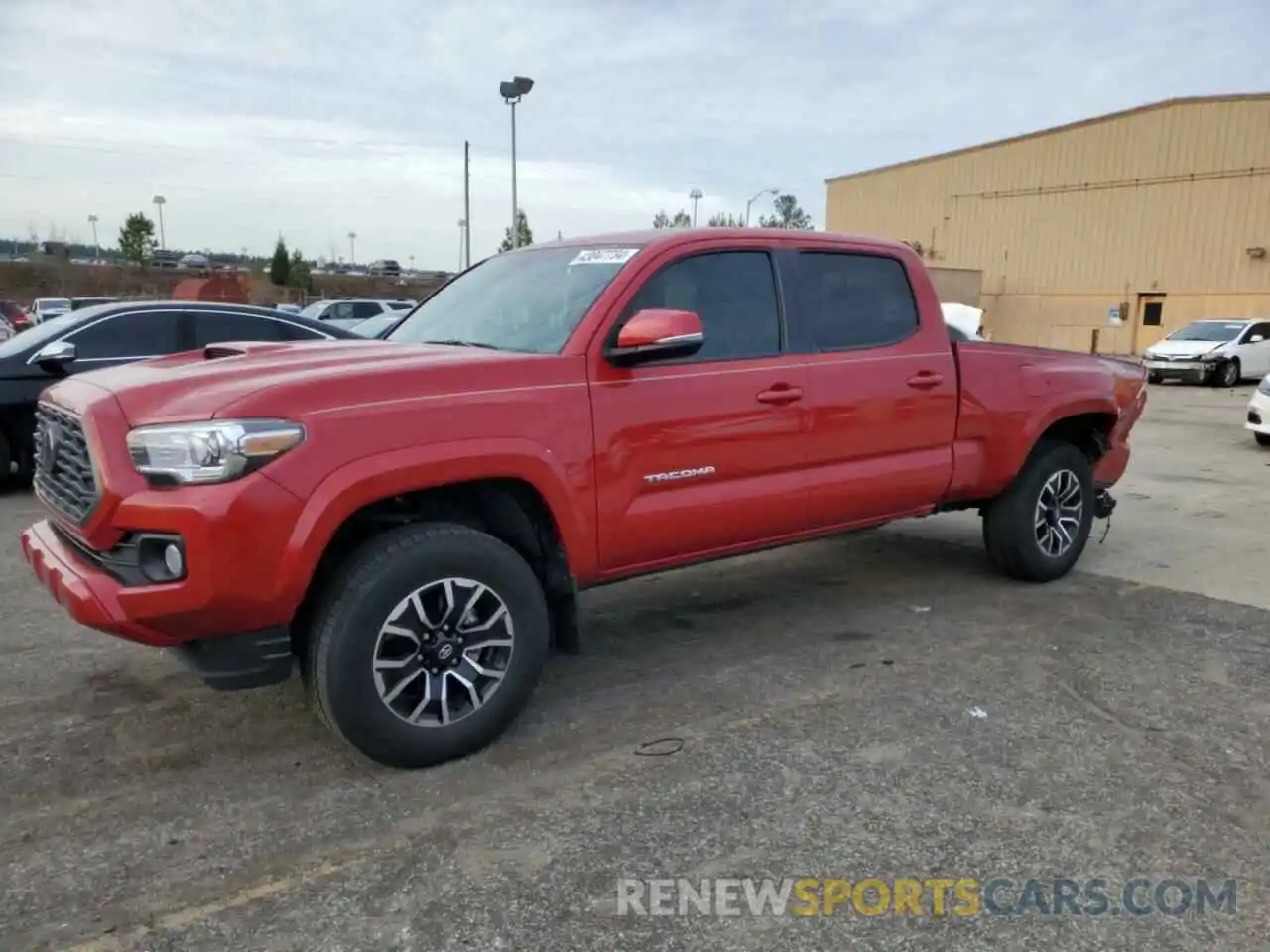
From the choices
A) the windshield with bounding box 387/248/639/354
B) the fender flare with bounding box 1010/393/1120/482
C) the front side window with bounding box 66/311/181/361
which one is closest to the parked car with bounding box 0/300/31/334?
the front side window with bounding box 66/311/181/361

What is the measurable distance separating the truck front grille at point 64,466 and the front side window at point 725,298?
6.67ft

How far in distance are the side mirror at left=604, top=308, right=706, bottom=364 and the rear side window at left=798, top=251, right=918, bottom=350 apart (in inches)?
41.3

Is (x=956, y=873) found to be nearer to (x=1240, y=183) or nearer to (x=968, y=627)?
(x=968, y=627)

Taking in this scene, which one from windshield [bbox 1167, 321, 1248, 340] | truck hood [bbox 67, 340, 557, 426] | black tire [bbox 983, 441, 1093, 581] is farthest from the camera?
windshield [bbox 1167, 321, 1248, 340]

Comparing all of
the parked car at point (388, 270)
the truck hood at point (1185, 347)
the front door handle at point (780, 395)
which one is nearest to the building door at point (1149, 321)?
the truck hood at point (1185, 347)

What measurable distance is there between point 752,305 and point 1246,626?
9.90ft

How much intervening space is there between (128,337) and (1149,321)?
33396 millimetres

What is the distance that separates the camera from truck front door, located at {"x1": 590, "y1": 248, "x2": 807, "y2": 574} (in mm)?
3828

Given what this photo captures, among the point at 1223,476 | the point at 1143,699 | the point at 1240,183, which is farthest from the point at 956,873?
the point at 1240,183

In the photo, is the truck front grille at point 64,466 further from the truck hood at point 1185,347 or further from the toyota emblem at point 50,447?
the truck hood at point 1185,347

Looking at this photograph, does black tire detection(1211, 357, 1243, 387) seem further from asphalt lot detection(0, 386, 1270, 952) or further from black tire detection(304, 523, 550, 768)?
black tire detection(304, 523, 550, 768)

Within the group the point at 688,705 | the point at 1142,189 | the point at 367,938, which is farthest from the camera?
the point at 1142,189

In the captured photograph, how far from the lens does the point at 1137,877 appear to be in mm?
2807

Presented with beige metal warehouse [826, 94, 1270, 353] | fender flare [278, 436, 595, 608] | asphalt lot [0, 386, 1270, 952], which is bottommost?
asphalt lot [0, 386, 1270, 952]
